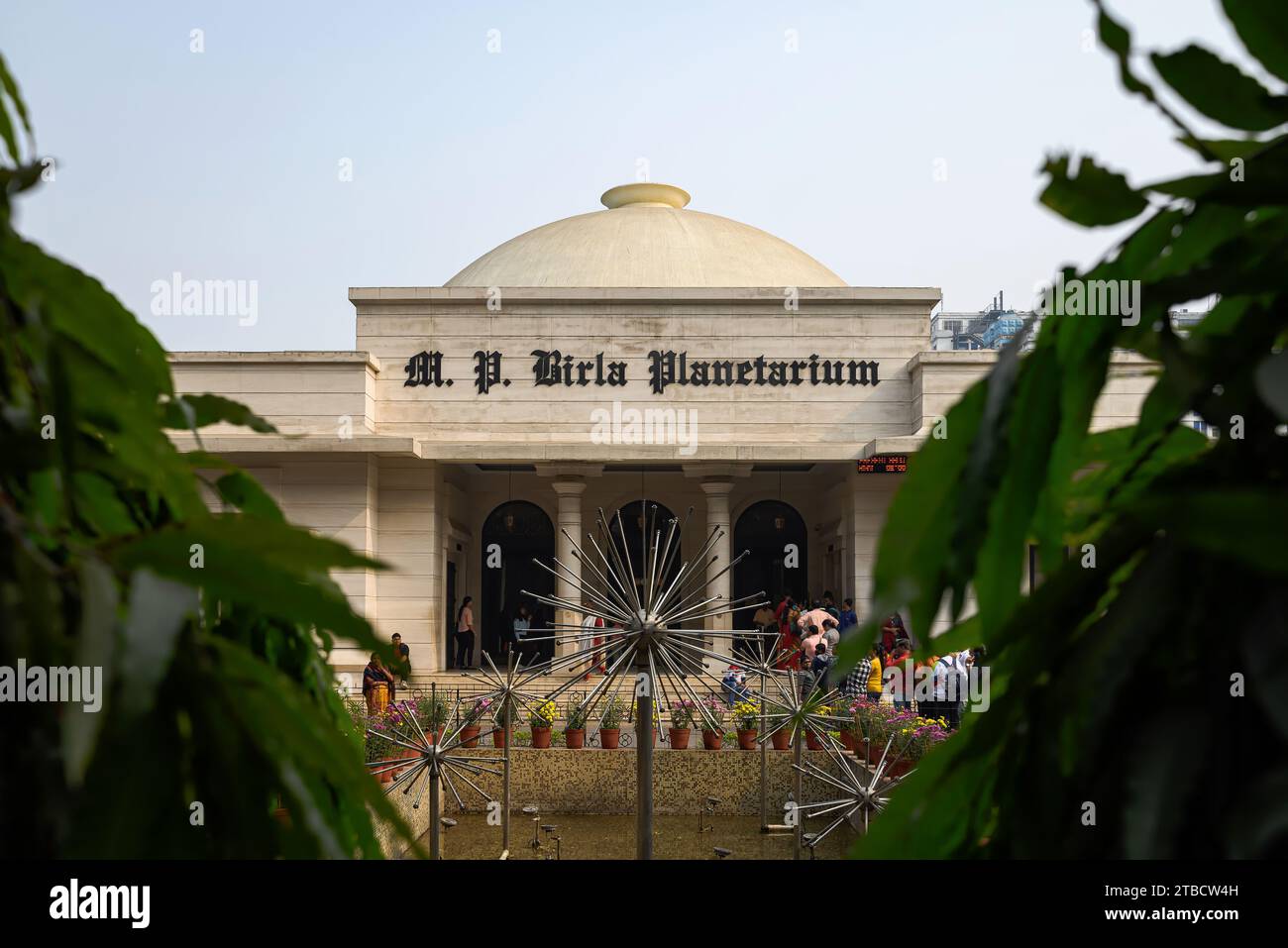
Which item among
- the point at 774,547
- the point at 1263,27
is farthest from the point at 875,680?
the point at 1263,27

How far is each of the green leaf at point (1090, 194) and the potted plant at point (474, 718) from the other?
8.95 m

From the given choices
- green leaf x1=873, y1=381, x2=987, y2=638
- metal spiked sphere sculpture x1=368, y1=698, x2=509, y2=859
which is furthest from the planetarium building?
green leaf x1=873, y1=381, x2=987, y2=638

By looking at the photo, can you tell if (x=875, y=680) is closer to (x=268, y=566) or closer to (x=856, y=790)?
(x=856, y=790)

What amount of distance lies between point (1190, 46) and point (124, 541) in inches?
36.7

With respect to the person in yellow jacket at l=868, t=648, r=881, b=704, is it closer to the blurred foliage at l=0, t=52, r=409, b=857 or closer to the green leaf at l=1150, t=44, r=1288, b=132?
the green leaf at l=1150, t=44, r=1288, b=132

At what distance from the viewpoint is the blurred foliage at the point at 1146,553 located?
74 cm

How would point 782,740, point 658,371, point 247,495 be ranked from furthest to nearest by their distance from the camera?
point 658,371
point 782,740
point 247,495

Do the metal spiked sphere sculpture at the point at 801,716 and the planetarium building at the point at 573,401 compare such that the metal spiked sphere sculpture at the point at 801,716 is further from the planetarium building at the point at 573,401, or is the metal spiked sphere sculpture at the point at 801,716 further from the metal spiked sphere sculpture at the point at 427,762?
the planetarium building at the point at 573,401

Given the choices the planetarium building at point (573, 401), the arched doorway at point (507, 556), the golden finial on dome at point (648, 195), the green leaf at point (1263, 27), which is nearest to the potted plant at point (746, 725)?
the planetarium building at point (573, 401)

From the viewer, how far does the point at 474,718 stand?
990 cm

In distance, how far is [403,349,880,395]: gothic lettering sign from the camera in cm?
2131

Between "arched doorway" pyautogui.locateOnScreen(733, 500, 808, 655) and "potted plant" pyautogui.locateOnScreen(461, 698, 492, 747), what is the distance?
12585mm

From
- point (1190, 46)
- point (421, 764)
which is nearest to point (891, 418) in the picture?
point (421, 764)

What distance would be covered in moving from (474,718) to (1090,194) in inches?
367
